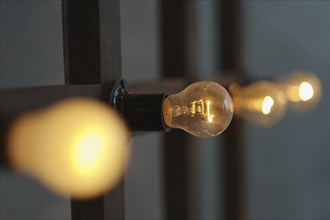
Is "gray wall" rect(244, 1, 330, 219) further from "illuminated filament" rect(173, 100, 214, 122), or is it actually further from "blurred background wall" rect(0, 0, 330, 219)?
"illuminated filament" rect(173, 100, 214, 122)

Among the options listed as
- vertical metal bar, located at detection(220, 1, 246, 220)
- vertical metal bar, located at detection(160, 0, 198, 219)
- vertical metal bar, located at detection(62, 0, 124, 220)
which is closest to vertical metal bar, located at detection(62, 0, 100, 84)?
vertical metal bar, located at detection(62, 0, 124, 220)

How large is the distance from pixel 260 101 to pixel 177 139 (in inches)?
13.1

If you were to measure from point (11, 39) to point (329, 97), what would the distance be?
4.36 ft

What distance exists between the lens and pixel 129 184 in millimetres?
1012

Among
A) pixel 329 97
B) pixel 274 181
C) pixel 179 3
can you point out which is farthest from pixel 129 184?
pixel 329 97

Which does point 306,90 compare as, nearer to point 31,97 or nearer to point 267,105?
point 267,105

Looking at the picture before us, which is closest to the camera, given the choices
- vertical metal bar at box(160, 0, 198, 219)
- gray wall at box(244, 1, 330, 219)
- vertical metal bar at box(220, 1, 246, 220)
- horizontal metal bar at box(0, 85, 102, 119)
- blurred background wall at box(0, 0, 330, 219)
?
horizontal metal bar at box(0, 85, 102, 119)

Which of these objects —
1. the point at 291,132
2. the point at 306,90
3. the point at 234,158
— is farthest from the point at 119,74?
the point at 291,132

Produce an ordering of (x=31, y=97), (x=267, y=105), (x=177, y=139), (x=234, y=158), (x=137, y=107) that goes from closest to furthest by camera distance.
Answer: (x=31, y=97) → (x=137, y=107) → (x=267, y=105) → (x=177, y=139) → (x=234, y=158)

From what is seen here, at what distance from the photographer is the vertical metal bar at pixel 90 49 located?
20.6 inches

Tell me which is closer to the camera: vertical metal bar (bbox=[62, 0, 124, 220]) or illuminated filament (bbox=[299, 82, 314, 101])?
vertical metal bar (bbox=[62, 0, 124, 220])

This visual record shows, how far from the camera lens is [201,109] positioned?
1.73ft

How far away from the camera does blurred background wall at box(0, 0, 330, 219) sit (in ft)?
1.99

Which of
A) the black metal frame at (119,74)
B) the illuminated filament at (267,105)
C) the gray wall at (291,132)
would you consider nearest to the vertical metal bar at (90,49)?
the black metal frame at (119,74)
